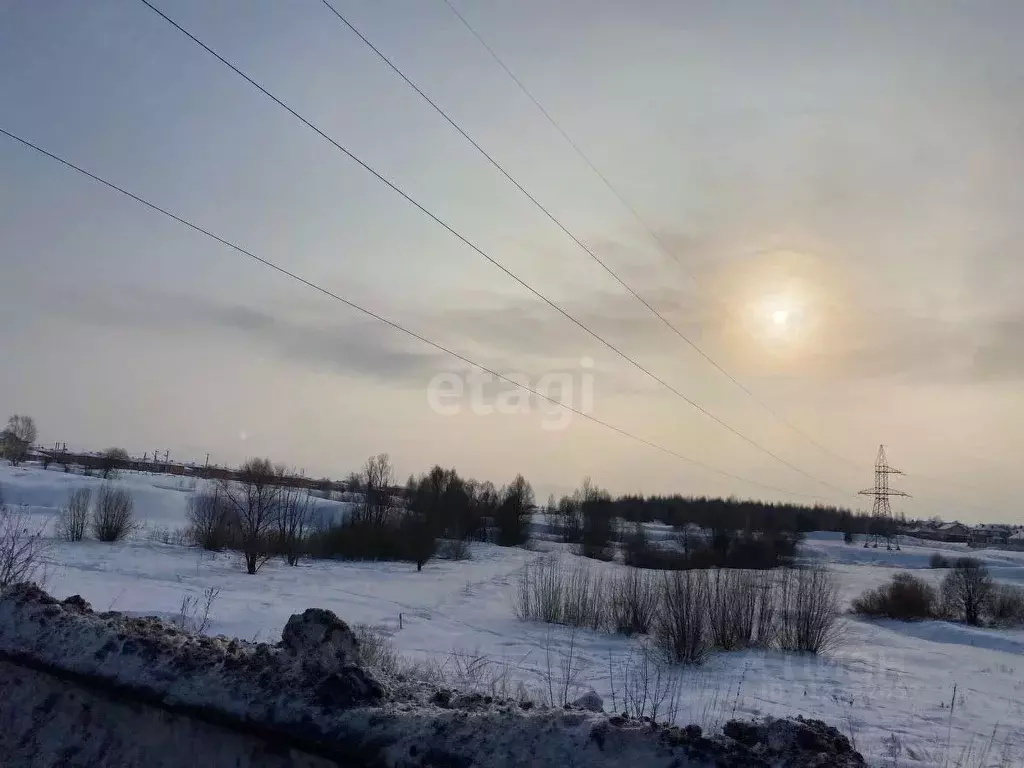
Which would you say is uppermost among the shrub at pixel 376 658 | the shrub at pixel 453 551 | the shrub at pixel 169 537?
the shrub at pixel 376 658

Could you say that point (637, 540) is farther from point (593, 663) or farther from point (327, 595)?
point (593, 663)

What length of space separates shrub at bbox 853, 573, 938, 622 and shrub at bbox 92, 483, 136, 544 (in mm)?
35818

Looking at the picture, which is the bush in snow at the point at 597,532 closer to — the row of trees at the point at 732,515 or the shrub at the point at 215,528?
the row of trees at the point at 732,515

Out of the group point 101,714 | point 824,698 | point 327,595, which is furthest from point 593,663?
point 101,714

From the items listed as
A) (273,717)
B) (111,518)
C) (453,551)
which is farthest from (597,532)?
(273,717)

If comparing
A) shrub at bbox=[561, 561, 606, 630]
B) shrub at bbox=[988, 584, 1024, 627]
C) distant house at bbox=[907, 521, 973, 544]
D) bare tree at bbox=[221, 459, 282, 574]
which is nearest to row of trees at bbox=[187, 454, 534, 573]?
bare tree at bbox=[221, 459, 282, 574]

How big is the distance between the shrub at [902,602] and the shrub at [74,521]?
3734 centimetres

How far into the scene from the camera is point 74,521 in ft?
118

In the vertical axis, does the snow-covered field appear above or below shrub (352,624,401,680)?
below

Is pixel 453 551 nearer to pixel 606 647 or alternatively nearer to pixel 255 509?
pixel 255 509

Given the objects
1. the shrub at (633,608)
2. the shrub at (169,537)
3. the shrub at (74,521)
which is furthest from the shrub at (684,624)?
the shrub at (74,521)

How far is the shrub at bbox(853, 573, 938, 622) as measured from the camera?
106 feet

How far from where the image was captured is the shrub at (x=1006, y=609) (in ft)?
108

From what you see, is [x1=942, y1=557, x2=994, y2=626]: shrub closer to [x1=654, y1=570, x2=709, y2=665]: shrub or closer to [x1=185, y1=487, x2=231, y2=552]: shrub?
[x1=654, y1=570, x2=709, y2=665]: shrub
